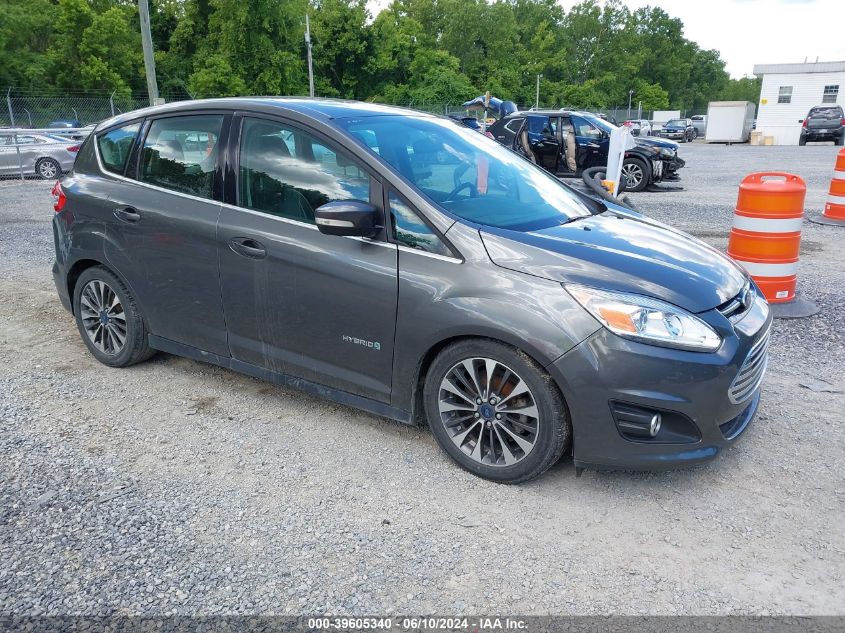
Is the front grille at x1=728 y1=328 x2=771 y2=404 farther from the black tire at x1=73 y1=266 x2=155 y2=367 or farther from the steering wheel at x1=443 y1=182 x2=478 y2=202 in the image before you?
the black tire at x1=73 y1=266 x2=155 y2=367

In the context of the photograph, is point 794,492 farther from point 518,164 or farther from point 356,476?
point 518,164

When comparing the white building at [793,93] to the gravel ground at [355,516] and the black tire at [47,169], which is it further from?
the gravel ground at [355,516]

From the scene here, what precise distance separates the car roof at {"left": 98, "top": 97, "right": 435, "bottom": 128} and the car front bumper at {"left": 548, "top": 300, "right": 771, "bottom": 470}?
6.28 feet

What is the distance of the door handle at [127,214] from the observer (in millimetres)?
4199

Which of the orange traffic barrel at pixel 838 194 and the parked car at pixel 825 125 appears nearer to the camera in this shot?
the orange traffic barrel at pixel 838 194

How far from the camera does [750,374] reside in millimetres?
3113

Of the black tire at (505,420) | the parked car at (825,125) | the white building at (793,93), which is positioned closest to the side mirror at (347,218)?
the black tire at (505,420)

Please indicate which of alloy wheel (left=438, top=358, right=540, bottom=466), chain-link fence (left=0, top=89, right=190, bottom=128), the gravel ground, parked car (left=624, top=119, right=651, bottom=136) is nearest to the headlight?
alloy wheel (left=438, top=358, right=540, bottom=466)

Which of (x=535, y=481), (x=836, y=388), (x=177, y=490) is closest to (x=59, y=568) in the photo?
(x=177, y=490)

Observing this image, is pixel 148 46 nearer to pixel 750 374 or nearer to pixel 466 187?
pixel 466 187

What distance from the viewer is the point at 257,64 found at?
42.3 m

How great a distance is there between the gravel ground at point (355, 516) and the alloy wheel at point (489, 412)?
0.18 metres

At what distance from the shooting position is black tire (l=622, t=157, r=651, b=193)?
48.3 feet

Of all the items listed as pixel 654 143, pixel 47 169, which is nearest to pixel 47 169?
pixel 47 169
